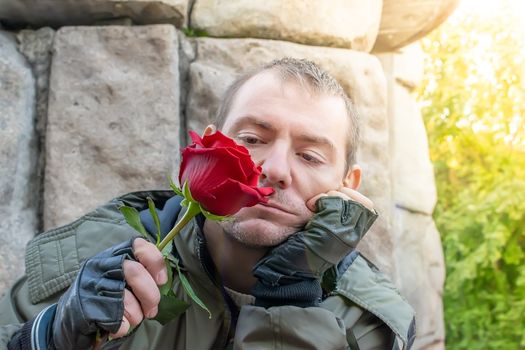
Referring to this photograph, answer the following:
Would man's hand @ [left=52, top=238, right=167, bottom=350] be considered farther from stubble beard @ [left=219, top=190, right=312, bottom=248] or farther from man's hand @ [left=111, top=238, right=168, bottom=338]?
stubble beard @ [left=219, top=190, right=312, bottom=248]

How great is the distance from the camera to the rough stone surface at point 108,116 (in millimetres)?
1621

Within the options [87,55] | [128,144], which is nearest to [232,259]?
[128,144]

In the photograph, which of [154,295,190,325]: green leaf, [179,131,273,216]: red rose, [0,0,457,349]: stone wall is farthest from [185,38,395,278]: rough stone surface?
[179,131,273,216]: red rose

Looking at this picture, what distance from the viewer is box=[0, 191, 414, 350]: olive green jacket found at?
3.50 ft

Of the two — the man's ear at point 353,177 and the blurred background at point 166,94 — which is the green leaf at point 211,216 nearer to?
the man's ear at point 353,177

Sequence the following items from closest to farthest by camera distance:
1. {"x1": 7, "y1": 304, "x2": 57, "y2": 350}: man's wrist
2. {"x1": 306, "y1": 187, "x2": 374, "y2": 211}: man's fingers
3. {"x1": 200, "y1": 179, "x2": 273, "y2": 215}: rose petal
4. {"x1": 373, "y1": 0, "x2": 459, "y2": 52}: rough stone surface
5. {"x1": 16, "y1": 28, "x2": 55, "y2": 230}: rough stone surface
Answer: {"x1": 200, "y1": 179, "x2": 273, "y2": 215}: rose petal
{"x1": 7, "y1": 304, "x2": 57, "y2": 350}: man's wrist
{"x1": 306, "y1": 187, "x2": 374, "y2": 211}: man's fingers
{"x1": 16, "y1": 28, "x2": 55, "y2": 230}: rough stone surface
{"x1": 373, "y1": 0, "x2": 459, "y2": 52}: rough stone surface

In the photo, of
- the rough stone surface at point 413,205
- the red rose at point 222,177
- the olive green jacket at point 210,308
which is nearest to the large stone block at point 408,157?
the rough stone surface at point 413,205

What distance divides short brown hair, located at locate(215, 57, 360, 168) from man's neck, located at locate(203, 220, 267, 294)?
0.24m

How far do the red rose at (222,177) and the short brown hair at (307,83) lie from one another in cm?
55

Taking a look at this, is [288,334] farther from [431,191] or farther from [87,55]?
[431,191]

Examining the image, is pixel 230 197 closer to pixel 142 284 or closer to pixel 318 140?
pixel 142 284

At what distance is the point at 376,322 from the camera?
1265mm

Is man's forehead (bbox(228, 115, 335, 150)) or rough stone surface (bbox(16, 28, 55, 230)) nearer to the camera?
man's forehead (bbox(228, 115, 335, 150))

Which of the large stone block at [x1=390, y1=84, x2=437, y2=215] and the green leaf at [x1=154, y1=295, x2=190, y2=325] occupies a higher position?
the green leaf at [x1=154, y1=295, x2=190, y2=325]
